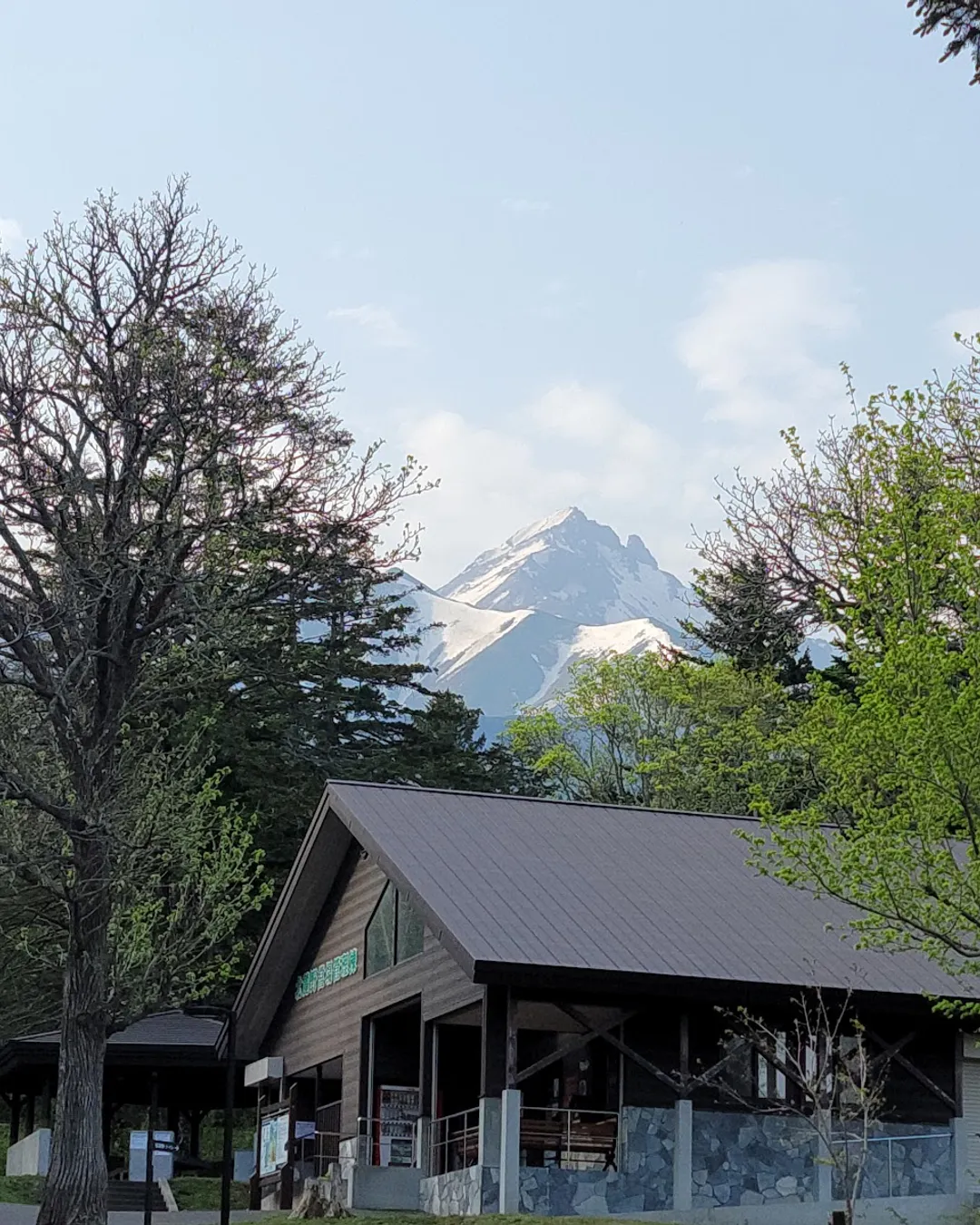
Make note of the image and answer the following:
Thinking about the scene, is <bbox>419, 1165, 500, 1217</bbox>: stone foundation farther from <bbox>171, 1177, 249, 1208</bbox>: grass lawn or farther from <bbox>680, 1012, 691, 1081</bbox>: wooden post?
<bbox>171, 1177, 249, 1208</bbox>: grass lawn

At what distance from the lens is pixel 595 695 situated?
5134 cm

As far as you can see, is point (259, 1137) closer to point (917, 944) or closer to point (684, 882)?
point (684, 882)

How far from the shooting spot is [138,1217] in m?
28.8

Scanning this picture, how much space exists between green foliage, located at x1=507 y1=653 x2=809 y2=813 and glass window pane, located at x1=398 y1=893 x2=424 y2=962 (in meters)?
13.7

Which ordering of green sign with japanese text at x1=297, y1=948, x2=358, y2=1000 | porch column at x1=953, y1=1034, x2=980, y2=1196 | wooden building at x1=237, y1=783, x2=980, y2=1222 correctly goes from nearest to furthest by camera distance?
wooden building at x1=237, y1=783, x2=980, y2=1222 → porch column at x1=953, y1=1034, x2=980, y2=1196 → green sign with japanese text at x1=297, y1=948, x2=358, y2=1000

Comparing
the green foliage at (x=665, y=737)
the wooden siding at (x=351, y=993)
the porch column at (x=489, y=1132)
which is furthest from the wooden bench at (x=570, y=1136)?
the green foliage at (x=665, y=737)

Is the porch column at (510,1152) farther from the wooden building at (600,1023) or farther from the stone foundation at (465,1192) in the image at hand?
the stone foundation at (465,1192)

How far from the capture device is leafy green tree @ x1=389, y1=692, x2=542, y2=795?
49062mm

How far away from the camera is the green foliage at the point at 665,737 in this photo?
4328 centimetres

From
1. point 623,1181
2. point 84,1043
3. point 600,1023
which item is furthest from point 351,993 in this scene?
point 623,1181

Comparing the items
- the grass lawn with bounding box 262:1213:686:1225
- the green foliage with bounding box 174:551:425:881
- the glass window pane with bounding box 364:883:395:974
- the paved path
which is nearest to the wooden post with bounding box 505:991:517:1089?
the grass lawn with bounding box 262:1213:686:1225

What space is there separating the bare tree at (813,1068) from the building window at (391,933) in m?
5.25

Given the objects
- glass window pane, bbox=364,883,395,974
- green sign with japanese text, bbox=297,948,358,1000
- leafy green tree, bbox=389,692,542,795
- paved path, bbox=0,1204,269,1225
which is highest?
leafy green tree, bbox=389,692,542,795

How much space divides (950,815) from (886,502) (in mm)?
13887
